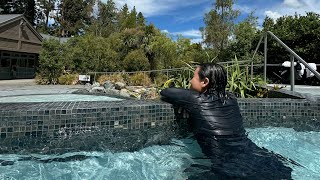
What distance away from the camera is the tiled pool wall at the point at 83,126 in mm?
2816

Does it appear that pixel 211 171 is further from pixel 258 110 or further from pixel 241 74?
pixel 241 74

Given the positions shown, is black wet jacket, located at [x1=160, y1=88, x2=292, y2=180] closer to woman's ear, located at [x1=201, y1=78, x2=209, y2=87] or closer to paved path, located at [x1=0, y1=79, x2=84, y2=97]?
woman's ear, located at [x1=201, y1=78, x2=209, y2=87]

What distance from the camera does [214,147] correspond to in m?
2.47

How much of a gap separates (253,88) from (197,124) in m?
3.38

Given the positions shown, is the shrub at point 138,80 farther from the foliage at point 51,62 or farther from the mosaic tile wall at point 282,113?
the mosaic tile wall at point 282,113

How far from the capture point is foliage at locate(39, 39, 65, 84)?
19297 mm

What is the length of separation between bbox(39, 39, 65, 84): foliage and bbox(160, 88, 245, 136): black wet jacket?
59.6 feet

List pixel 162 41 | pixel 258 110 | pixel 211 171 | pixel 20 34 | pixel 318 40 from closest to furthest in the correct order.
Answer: pixel 211 171 < pixel 258 110 < pixel 318 40 < pixel 162 41 < pixel 20 34

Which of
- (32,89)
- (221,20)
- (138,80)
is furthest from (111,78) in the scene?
(221,20)

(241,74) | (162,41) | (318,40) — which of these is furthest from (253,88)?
(162,41)

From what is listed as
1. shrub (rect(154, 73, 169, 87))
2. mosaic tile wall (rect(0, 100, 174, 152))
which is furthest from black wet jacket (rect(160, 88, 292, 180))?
shrub (rect(154, 73, 169, 87))

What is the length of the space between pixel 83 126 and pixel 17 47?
26070 mm

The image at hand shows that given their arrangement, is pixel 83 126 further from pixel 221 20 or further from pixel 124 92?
pixel 221 20

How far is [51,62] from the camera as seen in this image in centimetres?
1928
